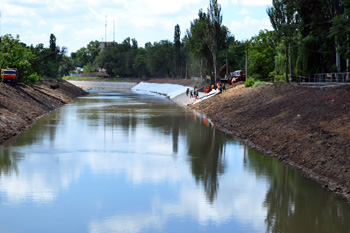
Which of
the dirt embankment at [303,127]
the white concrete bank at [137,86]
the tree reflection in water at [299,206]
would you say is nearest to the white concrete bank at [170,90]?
the white concrete bank at [137,86]

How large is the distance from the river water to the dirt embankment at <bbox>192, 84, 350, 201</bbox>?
A: 41.4 inches

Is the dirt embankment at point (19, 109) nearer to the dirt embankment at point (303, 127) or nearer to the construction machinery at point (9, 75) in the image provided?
the construction machinery at point (9, 75)

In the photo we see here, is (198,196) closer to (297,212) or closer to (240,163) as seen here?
(297,212)

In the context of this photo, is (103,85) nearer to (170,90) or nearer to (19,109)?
(170,90)

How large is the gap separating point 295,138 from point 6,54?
51.7m

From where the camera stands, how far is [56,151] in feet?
105

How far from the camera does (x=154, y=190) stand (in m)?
21.6

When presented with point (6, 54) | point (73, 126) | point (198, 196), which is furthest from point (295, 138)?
point (6, 54)

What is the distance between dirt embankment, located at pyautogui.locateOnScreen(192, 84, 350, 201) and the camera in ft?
78.7

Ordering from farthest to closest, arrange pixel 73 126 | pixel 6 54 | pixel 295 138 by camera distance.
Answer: pixel 6 54, pixel 73 126, pixel 295 138

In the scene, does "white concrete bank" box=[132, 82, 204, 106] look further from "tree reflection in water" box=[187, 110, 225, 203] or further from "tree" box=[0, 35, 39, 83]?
"tree reflection in water" box=[187, 110, 225, 203]

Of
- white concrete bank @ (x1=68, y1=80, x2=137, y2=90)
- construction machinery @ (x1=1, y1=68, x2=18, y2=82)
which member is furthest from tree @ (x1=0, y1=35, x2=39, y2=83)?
white concrete bank @ (x1=68, y1=80, x2=137, y2=90)

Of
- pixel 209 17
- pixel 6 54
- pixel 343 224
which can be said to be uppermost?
pixel 209 17

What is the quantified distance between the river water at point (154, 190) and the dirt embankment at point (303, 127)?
1.05 metres
